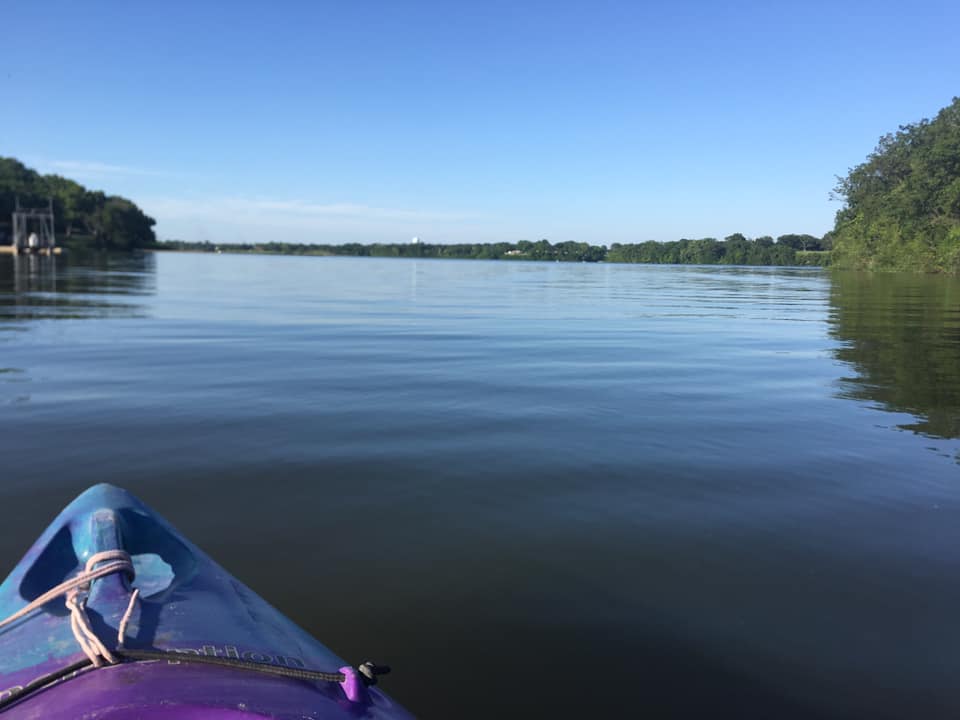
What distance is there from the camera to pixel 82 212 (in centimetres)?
12231

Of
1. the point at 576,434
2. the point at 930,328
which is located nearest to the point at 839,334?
the point at 930,328

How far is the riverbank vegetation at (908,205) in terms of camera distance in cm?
6800

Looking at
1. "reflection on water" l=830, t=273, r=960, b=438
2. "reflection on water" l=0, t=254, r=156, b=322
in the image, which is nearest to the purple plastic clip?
"reflection on water" l=830, t=273, r=960, b=438

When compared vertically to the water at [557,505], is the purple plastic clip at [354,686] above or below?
above

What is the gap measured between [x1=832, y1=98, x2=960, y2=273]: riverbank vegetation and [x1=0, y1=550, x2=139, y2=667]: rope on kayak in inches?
3024

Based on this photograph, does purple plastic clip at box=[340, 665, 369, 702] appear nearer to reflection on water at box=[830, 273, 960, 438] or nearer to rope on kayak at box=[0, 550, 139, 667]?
rope on kayak at box=[0, 550, 139, 667]

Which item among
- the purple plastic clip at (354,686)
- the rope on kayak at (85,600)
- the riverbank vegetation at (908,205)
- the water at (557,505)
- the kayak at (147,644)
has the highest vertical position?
the riverbank vegetation at (908,205)

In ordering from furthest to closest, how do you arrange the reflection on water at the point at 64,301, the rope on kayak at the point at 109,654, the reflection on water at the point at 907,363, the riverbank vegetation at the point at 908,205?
the riverbank vegetation at the point at 908,205 → the reflection on water at the point at 64,301 → the reflection on water at the point at 907,363 → the rope on kayak at the point at 109,654

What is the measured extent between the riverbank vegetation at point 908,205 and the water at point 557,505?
231 feet

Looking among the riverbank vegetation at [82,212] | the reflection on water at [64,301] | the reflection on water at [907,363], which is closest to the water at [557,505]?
the reflection on water at [907,363]

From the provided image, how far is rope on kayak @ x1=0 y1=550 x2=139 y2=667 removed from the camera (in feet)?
6.09

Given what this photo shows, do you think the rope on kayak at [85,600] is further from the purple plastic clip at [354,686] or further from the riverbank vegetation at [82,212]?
the riverbank vegetation at [82,212]

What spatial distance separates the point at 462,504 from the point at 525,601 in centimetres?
136

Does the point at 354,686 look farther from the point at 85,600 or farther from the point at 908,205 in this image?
the point at 908,205
